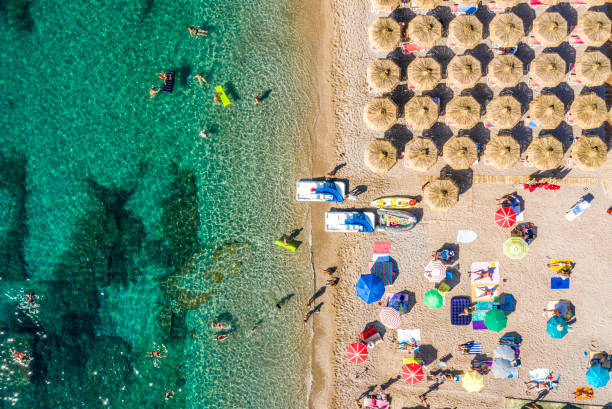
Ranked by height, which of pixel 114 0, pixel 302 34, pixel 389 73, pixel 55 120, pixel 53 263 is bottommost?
pixel 53 263

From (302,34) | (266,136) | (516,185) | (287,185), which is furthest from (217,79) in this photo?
(516,185)

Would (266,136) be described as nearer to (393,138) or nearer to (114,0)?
(393,138)

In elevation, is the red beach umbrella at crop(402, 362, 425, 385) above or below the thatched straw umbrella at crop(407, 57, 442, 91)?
below

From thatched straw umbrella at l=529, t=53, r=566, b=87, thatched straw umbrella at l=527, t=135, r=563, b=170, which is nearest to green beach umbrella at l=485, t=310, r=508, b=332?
thatched straw umbrella at l=527, t=135, r=563, b=170

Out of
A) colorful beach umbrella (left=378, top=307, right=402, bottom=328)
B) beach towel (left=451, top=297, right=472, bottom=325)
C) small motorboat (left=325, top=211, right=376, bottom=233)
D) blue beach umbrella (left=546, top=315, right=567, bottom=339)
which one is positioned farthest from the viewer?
beach towel (left=451, top=297, right=472, bottom=325)

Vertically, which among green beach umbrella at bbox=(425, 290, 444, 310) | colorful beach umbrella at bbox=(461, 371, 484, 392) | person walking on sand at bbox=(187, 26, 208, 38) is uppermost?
person walking on sand at bbox=(187, 26, 208, 38)

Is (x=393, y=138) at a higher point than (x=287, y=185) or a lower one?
higher

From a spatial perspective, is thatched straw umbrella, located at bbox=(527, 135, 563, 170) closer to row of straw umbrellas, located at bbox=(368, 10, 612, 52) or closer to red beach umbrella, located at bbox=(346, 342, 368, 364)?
row of straw umbrellas, located at bbox=(368, 10, 612, 52)

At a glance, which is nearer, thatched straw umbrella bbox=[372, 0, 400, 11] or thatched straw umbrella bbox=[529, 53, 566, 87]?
thatched straw umbrella bbox=[529, 53, 566, 87]

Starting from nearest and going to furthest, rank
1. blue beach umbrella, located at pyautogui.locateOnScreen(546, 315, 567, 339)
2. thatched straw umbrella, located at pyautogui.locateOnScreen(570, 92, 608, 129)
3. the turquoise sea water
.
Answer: thatched straw umbrella, located at pyautogui.locateOnScreen(570, 92, 608, 129) < blue beach umbrella, located at pyautogui.locateOnScreen(546, 315, 567, 339) < the turquoise sea water
